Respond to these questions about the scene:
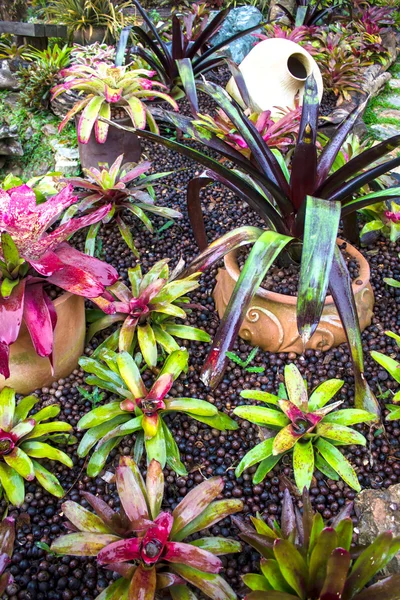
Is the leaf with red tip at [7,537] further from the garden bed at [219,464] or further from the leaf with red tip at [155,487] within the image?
the leaf with red tip at [155,487]

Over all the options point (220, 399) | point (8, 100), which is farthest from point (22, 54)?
point (220, 399)

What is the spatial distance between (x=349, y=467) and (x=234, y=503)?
355 millimetres

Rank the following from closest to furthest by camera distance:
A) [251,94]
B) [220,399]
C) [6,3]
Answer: [220,399]
[251,94]
[6,3]

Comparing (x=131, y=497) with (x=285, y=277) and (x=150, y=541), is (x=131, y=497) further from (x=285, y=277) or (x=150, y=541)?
(x=285, y=277)

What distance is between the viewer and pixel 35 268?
1354 millimetres

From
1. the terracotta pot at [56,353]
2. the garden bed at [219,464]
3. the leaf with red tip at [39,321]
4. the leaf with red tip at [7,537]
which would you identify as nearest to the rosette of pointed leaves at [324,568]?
the garden bed at [219,464]

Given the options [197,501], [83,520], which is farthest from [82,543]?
[197,501]

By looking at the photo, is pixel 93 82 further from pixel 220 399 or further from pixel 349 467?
pixel 349 467

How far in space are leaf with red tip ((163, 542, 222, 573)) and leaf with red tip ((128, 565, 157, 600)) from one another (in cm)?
5

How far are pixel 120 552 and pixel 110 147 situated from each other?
2293 mm

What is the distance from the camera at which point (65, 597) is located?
1.21 m

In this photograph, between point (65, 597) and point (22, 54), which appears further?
point (22, 54)

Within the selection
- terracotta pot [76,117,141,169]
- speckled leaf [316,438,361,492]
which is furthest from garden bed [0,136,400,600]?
terracotta pot [76,117,141,169]

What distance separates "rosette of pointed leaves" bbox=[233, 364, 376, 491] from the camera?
1.34m
